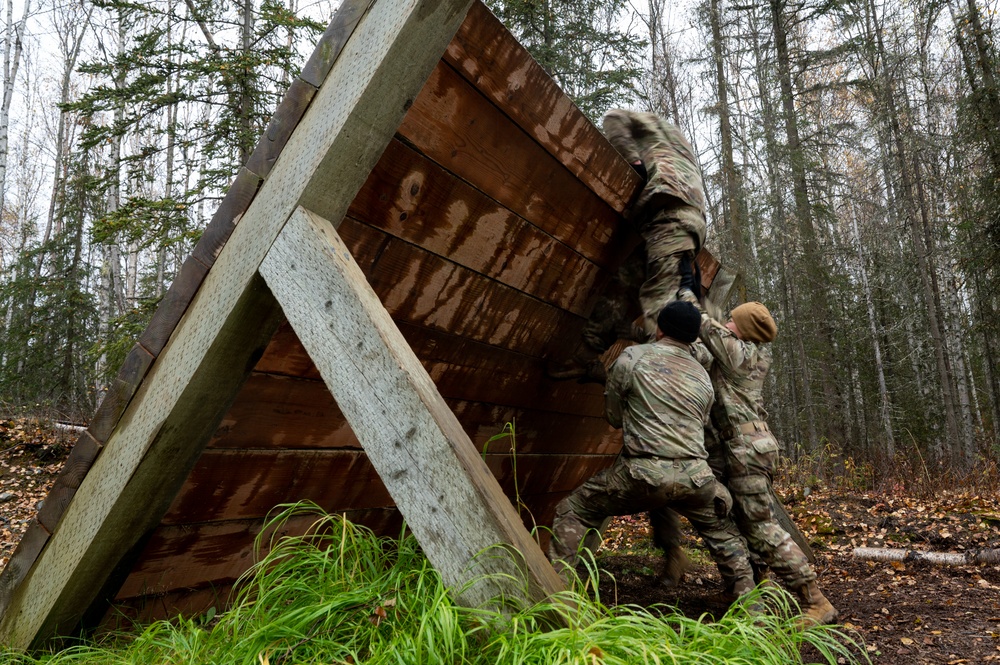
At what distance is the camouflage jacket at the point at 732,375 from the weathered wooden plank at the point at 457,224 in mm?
1528

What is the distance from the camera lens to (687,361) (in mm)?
3998

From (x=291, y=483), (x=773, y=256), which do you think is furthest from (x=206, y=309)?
(x=773, y=256)

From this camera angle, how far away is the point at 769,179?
20062 millimetres

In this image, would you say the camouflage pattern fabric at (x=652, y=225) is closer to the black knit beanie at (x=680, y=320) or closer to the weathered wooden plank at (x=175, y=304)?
the black knit beanie at (x=680, y=320)

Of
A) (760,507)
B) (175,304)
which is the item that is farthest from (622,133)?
(175,304)

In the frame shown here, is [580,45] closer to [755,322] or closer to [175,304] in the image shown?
[755,322]

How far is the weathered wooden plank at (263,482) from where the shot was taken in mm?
2738

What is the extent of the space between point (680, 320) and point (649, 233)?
545 mm

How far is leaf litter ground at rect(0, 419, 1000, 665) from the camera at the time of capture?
380 cm

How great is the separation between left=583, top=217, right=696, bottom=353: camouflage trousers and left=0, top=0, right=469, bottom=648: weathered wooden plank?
2.12 meters

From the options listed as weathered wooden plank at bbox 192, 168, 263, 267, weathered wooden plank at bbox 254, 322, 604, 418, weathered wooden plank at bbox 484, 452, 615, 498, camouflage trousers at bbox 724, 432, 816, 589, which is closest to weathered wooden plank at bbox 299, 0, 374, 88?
weathered wooden plank at bbox 192, 168, 263, 267

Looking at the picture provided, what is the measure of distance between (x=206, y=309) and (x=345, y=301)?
0.63 m

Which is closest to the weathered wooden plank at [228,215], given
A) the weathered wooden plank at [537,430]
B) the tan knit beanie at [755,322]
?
the weathered wooden plank at [537,430]

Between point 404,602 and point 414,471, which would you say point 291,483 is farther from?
point 414,471
